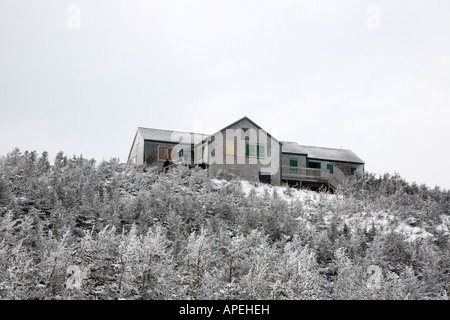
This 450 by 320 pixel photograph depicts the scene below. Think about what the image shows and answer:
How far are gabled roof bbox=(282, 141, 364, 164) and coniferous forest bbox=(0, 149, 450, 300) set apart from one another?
10.1 metres

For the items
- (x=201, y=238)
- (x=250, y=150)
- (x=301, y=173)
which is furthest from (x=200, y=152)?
(x=201, y=238)

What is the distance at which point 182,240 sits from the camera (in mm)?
12312

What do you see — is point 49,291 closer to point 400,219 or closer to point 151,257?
point 151,257

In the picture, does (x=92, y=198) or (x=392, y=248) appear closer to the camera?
(x=392, y=248)

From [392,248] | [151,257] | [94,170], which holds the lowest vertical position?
[392,248]

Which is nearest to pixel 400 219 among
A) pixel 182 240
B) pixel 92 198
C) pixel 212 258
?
pixel 182 240

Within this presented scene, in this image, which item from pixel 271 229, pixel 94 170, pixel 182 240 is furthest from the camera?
pixel 94 170

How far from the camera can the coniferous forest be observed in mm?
7309

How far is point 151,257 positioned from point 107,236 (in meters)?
1.07

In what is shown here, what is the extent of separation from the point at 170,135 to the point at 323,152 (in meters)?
14.1

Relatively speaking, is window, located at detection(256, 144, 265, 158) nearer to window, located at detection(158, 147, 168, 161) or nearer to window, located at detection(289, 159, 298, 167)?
window, located at detection(289, 159, 298, 167)

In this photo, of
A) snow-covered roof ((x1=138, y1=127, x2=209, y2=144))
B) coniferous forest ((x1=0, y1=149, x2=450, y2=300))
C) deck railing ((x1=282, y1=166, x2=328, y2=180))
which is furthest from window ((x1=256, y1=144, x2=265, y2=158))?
coniferous forest ((x1=0, y1=149, x2=450, y2=300))

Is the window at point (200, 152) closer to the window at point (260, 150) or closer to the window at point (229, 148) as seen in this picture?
the window at point (229, 148)

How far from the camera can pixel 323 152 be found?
122ft
